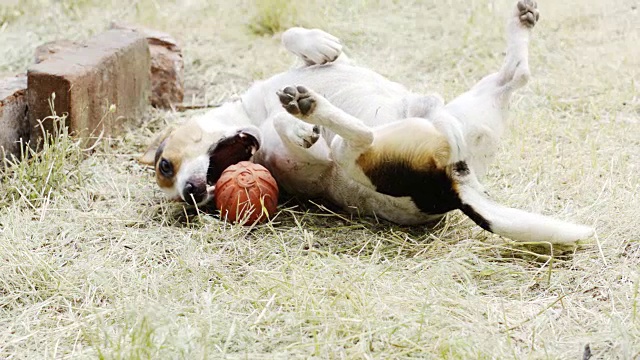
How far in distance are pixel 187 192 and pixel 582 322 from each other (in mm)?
1751

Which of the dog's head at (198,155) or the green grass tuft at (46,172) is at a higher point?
the dog's head at (198,155)

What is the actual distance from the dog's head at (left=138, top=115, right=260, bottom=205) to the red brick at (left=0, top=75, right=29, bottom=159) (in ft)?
2.79

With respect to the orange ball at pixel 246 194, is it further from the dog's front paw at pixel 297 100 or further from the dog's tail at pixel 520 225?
the dog's tail at pixel 520 225

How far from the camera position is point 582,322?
A: 2.64 metres

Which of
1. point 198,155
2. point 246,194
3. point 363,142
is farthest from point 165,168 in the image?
point 363,142

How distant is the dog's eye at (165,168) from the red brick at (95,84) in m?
0.73

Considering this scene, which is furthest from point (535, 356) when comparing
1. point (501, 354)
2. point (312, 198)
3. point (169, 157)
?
point (169, 157)

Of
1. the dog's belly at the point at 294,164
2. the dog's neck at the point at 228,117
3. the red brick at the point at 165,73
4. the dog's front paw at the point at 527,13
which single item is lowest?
the red brick at the point at 165,73

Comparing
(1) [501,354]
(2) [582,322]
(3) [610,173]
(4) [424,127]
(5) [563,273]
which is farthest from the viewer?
(3) [610,173]

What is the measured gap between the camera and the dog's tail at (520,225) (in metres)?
3.09

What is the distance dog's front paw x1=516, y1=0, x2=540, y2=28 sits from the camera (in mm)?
3602

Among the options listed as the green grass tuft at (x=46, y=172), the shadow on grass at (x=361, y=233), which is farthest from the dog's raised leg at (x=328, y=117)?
the green grass tuft at (x=46, y=172)

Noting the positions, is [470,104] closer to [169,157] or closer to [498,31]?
[169,157]

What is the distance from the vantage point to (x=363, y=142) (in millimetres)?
3209
